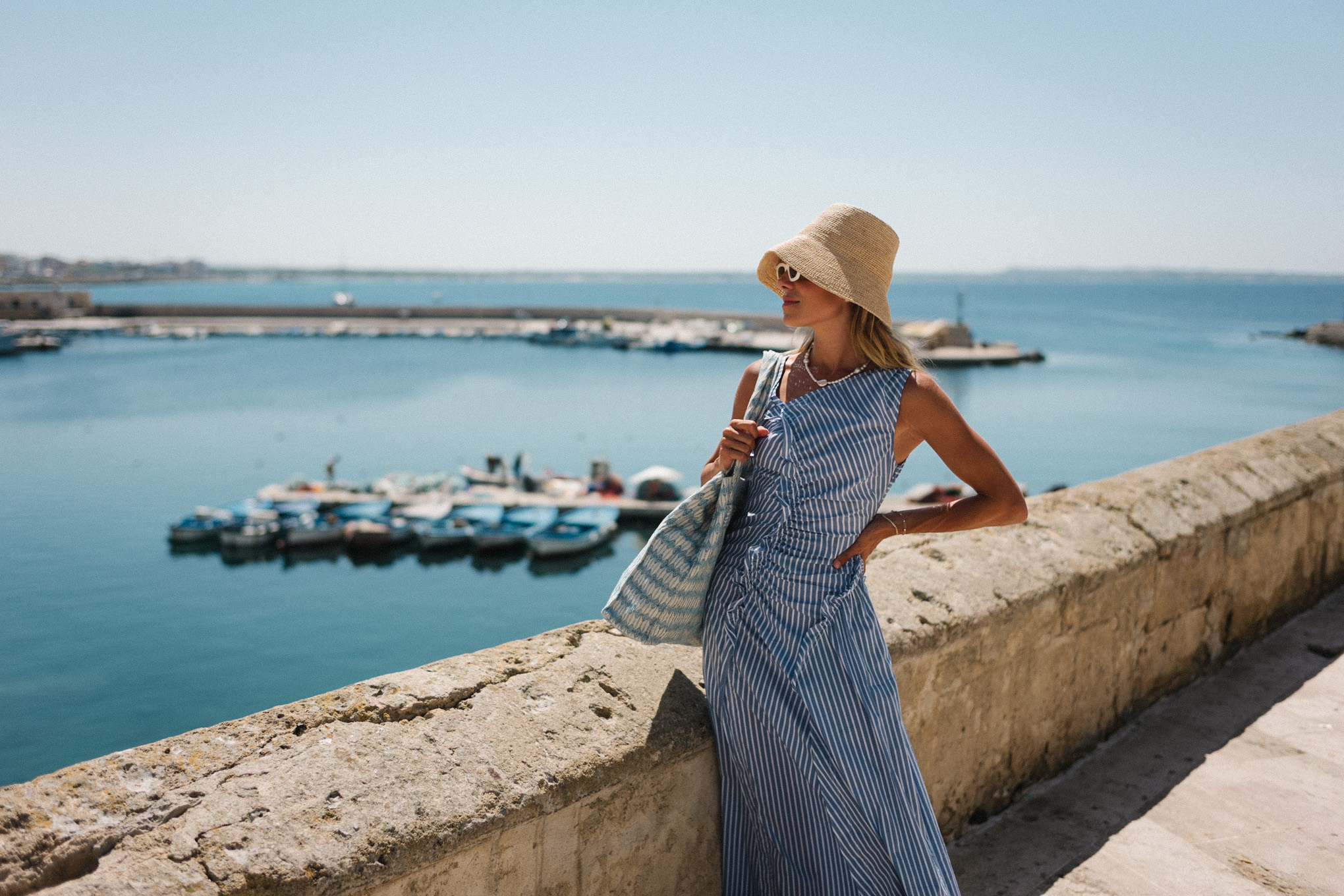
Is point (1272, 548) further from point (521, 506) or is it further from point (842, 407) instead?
point (521, 506)

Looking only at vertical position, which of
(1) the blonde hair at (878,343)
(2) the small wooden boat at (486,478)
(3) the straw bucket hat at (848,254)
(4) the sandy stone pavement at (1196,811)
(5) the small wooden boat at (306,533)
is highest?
(3) the straw bucket hat at (848,254)

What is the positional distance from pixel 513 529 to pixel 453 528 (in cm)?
167

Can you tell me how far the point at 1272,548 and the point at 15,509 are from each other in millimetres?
33044

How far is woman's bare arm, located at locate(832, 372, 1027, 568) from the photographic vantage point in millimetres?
1434

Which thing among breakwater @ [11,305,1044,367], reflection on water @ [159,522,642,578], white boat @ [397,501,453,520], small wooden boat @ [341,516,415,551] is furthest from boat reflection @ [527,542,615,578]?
breakwater @ [11,305,1044,367]

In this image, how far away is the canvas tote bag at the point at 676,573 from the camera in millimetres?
1458

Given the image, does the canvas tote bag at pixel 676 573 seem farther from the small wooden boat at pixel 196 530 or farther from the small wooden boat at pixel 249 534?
the small wooden boat at pixel 196 530

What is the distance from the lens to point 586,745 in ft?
4.47

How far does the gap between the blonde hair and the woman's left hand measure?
257mm

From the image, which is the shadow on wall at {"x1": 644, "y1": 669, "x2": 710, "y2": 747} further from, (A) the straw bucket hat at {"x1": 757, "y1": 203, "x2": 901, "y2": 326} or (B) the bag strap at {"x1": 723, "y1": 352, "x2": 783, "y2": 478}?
(A) the straw bucket hat at {"x1": 757, "y1": 203, "x2": 901, "y2": 326}

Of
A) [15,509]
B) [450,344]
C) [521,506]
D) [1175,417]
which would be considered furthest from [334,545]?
[450,344]

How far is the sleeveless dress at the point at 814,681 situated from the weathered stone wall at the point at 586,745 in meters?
0.11

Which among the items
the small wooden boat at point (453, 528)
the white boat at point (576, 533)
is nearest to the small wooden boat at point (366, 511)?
the small wooden boat at point (453, 528)

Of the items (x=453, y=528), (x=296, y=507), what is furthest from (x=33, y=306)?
(x=453, y=528)
